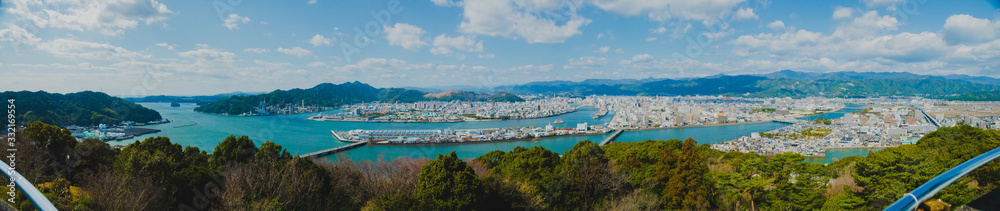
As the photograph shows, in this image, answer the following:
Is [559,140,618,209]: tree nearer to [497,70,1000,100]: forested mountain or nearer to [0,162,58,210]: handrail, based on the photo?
[0,162,58,210]: handrail

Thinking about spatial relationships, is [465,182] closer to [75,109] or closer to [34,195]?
[34,195]

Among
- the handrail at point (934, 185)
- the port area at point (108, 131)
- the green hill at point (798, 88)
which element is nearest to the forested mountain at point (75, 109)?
the port area at point (108, 131)

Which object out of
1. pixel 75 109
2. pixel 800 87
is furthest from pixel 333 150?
pixel 800 87

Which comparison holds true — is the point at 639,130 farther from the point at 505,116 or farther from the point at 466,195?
the point at 466,195

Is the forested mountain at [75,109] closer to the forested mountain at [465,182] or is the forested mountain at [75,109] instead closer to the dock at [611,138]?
the forested mountain at [465,182]

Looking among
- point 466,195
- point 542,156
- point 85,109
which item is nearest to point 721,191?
point 542,156
